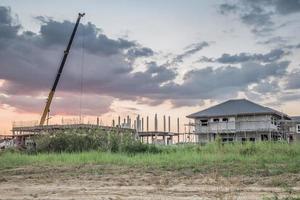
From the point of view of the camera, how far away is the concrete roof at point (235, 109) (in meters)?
48.9

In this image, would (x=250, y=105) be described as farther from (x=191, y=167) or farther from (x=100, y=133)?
(x=191, y=167)

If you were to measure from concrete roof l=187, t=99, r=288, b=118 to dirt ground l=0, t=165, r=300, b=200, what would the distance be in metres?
34.1

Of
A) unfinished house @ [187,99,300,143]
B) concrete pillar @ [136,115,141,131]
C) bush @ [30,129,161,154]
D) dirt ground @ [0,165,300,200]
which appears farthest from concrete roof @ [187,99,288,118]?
dirt ground @ [0,165,300,200]

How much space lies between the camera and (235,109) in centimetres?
5081

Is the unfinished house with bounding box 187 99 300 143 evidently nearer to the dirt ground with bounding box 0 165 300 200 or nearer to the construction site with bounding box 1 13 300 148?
the construction site with bounding box 1 13 300 148

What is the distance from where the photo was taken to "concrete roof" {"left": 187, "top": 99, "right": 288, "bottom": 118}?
48938 mm

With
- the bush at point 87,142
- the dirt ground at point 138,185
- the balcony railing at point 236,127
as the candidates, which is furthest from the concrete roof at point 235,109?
the dirt ground at point 138,185

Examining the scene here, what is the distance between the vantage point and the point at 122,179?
14.5 metres

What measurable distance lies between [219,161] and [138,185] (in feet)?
21.9

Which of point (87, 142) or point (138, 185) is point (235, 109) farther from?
point (138, 185)

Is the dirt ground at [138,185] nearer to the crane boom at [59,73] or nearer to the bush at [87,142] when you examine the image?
the bush at [87,142]

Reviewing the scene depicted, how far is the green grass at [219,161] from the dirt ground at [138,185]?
46.6 inches

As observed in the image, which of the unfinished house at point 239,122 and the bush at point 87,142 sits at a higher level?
the unfinished house at point 239,122

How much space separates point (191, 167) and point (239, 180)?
362 centimetres
